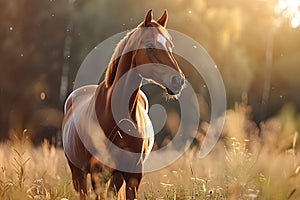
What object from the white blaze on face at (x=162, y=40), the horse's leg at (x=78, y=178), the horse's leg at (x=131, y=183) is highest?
the white blaze on face at (x=162, y=40)

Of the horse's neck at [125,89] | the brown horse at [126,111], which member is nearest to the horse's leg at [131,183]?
the brown horse at [126,111]

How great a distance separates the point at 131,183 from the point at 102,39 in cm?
1690

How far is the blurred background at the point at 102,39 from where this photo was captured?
20297mm

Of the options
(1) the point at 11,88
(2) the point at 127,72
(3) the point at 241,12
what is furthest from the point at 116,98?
(3) the point at 241,12

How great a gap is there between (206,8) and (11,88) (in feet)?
25.5

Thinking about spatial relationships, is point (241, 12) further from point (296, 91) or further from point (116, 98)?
point (116, 98)

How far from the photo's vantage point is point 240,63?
2067cm

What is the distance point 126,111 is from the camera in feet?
15.8

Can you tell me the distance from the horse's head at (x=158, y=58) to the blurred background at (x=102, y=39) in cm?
1464

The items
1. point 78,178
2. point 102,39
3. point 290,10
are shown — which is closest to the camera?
point 78,178

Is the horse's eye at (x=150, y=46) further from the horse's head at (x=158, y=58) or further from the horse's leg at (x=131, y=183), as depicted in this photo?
the horse's leg at (x=131, y=183)

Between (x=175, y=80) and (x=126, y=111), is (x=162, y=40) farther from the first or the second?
(x=126, y=111)

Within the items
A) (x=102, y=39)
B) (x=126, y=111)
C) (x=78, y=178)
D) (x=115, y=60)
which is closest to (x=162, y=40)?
(x=115, y=60)

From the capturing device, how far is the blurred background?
66.6 ft
